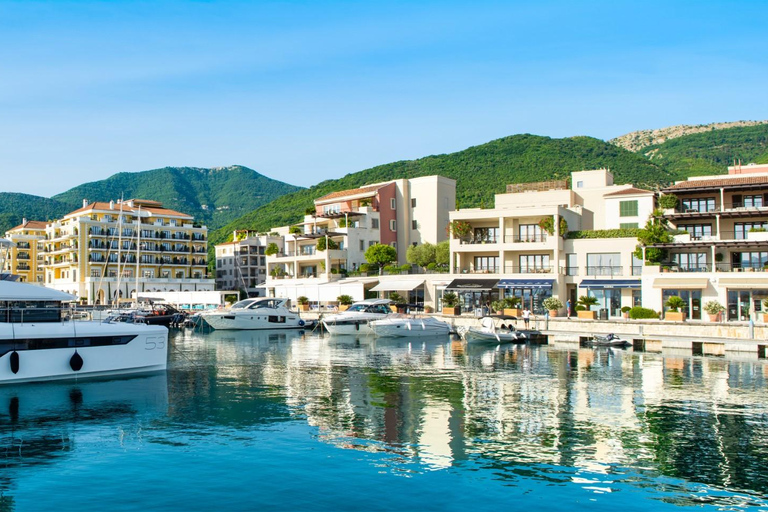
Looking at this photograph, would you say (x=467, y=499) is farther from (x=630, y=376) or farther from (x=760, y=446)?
(x=630, y=376)

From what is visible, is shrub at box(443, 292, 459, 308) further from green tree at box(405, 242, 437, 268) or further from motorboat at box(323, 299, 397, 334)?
green tree at box(405, 242, 437, 268)

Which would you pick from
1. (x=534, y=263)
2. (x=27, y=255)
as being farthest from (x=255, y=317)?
(x=27, y=255)

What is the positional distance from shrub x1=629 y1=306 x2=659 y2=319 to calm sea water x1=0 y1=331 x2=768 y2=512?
16159 millimetres

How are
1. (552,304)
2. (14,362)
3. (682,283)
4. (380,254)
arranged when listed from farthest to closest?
1. (380,254)
2. (552,304)
3. (682,283)
4. (14,362)

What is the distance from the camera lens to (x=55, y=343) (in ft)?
91.2

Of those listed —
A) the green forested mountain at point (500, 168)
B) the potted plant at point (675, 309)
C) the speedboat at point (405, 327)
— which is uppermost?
the green forested mountain at point (500, 168)

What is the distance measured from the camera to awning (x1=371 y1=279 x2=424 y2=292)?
62.4m

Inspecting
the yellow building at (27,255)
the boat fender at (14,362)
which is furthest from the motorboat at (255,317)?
the yellow building at (27,255)

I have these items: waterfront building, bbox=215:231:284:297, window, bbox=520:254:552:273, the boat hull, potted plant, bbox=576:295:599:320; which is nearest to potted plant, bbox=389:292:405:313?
window, bbox=520:254:552:273

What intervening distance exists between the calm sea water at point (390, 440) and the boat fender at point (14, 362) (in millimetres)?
878

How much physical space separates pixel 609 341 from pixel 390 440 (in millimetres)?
28707

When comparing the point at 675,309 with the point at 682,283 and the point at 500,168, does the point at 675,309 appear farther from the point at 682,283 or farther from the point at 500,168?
the point at 500,168

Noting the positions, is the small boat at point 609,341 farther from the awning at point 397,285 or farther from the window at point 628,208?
the awning at point 397,285

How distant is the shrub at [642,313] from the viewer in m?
47.7
